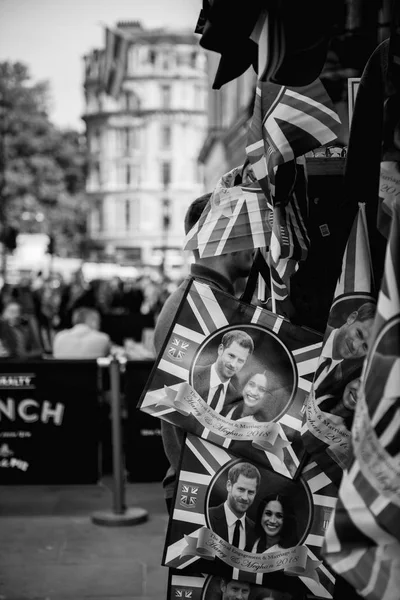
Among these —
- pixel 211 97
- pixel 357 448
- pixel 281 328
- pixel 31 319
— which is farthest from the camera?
pixel 211 97

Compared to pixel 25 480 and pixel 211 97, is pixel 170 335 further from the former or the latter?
pixel 211 97

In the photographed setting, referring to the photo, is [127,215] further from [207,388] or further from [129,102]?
[207,388]

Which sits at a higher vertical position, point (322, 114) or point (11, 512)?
point (322, 114)

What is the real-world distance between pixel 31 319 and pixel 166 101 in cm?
8490

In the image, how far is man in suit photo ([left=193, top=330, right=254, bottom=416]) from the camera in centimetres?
279

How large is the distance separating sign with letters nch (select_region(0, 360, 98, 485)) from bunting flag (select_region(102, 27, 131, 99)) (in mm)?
29574

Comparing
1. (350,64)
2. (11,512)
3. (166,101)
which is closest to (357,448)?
(11,512)

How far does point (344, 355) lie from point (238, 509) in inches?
25.6

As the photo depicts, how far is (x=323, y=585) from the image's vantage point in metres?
2.74

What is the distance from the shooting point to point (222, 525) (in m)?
2.82

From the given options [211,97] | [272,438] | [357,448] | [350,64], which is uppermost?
[211,97]

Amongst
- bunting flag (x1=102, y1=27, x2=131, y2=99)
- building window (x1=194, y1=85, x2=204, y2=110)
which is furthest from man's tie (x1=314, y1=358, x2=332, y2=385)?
building window (x1=194, y1=85, x2=204, y2=110)

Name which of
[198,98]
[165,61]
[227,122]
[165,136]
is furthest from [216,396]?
[198,98]

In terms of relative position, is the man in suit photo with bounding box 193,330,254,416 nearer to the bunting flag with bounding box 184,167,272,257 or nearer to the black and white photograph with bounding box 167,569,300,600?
the bunting flag with bounding box 184,167,272,257
